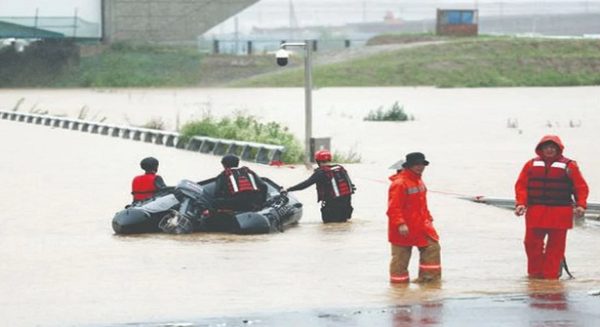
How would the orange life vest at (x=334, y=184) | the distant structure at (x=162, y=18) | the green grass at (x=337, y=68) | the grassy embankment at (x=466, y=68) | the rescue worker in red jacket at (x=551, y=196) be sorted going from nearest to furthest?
the rescue worker in red jacket at (x=551, y=196) < the orange life vest at (x=334, y=184) < the grassy embankment at (x=466, y=68) < the green grass at (x=337, y=68) < the distant structure at (x=162, y=18)

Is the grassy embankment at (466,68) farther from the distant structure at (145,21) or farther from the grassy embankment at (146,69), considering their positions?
the distant structure at (145,21)

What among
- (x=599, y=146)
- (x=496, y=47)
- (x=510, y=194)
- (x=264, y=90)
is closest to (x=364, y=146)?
(x=599, y=146)

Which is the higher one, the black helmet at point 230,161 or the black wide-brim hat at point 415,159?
the black wide-brim hat at point 415,159

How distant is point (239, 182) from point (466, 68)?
7434cm

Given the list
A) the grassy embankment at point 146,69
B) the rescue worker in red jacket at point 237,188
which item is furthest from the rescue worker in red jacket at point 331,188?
the grassy embankment at point 146,69

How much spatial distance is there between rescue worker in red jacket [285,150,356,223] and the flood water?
0.96 feet

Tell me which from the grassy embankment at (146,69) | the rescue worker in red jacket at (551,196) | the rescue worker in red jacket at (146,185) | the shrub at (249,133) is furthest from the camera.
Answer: the grassy embankment at (146,69)

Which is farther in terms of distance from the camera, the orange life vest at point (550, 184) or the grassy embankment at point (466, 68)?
the grassy embankment at point (466, 68)

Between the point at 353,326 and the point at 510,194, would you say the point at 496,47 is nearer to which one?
the point at 510,194

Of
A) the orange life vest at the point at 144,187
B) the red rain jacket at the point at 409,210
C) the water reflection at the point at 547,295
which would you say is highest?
the red rain jacket at the point at 409,210

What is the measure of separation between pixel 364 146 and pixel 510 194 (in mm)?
16711

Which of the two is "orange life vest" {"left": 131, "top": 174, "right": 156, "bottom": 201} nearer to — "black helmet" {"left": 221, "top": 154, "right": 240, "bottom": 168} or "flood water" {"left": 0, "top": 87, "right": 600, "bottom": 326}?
"flood water" {"left": 0, "top": 87, "right": 600, "bottom": 326}

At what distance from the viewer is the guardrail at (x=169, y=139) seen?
35.2m

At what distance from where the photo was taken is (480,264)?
1820 centimetres
